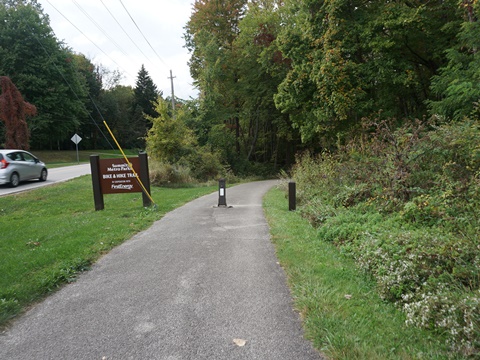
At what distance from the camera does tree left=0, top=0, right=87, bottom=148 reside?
3838 cm

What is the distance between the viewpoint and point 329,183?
10219mm

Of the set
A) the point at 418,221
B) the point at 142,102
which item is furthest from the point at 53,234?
the point at 142,102

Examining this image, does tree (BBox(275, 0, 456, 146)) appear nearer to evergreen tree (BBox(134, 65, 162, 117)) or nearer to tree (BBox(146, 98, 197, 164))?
tree (BBox(146, 98, 197, 164))

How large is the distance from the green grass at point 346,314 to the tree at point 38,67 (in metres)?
37.8

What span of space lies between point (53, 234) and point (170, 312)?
4.67m

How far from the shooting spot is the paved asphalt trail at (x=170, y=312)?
295 cm

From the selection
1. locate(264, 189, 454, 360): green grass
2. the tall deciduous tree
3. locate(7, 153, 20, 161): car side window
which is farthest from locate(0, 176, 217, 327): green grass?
the tall deciduous tree

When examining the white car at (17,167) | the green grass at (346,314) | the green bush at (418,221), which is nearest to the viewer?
the green grass at (346,314)

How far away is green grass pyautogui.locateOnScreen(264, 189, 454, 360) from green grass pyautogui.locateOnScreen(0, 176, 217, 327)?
10.8ft

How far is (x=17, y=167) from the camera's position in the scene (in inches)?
567

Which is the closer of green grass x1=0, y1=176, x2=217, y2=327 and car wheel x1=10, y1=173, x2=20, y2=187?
green grass x1=0, y1=176, x2=217, y2=327

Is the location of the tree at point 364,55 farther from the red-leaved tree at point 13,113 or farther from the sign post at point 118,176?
the red-leaved tree at point 13,113

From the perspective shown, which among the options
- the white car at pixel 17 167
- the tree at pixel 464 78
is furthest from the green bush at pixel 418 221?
the white car at pixel 17 167

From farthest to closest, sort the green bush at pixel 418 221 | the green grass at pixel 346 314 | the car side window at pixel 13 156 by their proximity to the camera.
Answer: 1. the car side window at pixel 13 156
2. the green bush at pixel 418 221
3. the green grass at pixel 346 314
